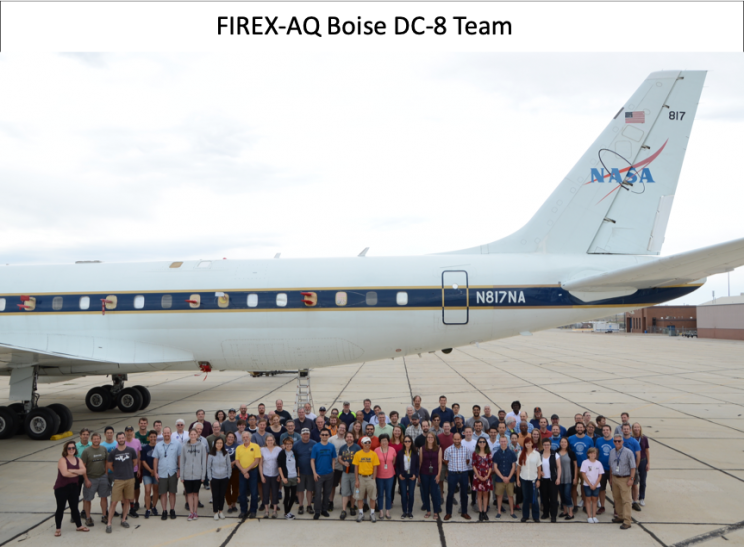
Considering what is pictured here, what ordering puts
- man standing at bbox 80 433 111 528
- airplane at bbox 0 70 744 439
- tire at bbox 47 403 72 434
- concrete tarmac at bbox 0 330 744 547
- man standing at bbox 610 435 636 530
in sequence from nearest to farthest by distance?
concrete tarmac at bbox 0 330 744 547 < man standing at bbox 610 435 636 530 < man standing at bbox 80 433 111 528 < airplane at bbox 0 70 744 439 < tire at bbox 47 403 72 434

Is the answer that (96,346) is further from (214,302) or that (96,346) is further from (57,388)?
(57,388)

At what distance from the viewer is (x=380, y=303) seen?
12.9m

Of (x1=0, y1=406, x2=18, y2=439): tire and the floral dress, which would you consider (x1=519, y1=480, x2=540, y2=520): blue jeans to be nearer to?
the floral dress

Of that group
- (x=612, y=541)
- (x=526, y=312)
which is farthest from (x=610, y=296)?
(x=612, y=541)

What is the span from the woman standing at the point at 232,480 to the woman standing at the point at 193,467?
403 millimetres

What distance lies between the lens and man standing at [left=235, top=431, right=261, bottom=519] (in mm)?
7891

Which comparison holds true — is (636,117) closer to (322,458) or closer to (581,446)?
(581,446)

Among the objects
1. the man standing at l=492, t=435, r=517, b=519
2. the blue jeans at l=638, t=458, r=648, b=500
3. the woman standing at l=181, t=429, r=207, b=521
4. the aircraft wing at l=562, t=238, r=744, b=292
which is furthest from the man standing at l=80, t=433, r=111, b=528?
the aircraft wing at l=562, t=238, r=744, b=292

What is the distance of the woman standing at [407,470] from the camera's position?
25.7 ft

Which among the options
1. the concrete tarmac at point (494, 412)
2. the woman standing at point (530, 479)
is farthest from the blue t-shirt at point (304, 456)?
the woman standing at point (530, 479)

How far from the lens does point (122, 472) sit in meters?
7.62

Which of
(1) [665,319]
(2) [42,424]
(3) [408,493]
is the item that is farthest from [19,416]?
(1) [665,319]

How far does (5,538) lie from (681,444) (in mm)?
13793

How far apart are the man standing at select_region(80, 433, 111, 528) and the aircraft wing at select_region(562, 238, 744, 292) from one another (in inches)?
422
